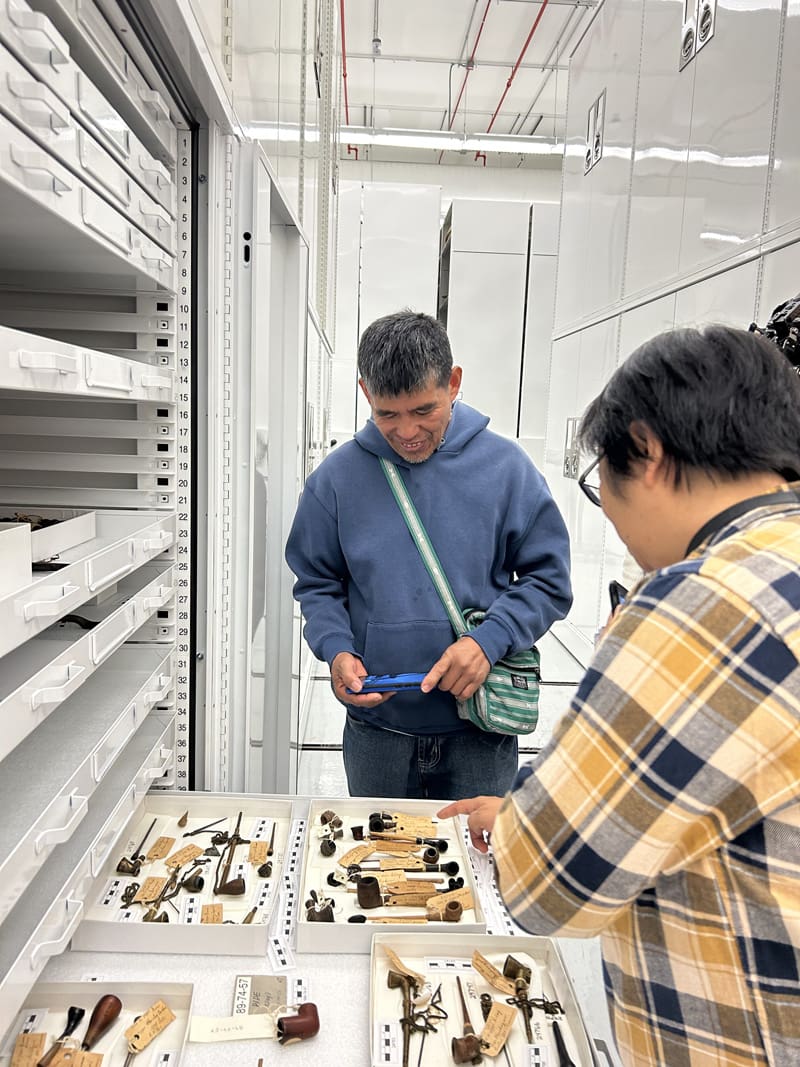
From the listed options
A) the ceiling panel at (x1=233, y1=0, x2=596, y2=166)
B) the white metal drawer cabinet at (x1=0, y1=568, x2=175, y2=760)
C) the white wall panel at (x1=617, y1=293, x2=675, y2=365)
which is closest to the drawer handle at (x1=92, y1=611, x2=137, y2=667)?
the white metal drawer cabinet at (x1=0, y1=568, x2=175, y2=760)

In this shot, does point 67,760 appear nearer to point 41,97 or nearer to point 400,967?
point 400,967

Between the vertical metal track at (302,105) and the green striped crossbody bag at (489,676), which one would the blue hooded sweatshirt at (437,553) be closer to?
the green striped crossbody bag at (489,676)

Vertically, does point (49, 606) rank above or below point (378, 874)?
above

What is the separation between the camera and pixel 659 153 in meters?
2.92

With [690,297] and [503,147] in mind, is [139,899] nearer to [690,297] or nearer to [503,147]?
[690,297]

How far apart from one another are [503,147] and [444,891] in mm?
7907

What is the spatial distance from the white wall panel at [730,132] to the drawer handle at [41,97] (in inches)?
71.9

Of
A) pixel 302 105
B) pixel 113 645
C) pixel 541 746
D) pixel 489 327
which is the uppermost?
pixel 302 105

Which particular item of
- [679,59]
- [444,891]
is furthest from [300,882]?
[679,59]

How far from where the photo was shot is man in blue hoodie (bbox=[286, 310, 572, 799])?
1.66m

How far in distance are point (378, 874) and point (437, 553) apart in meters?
0.68

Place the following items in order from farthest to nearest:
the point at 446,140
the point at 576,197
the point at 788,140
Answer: the point at 446,140 < the point at 576,197 < the point at 788,140

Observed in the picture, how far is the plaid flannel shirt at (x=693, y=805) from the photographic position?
620 millimetres

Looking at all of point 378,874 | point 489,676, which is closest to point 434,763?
point 489,676
